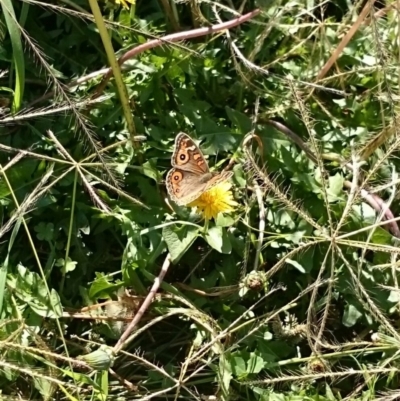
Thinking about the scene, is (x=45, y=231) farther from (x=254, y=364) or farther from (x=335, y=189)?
(x=335, y=189)

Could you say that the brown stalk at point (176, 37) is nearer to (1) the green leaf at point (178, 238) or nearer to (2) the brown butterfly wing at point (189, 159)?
(2) the brown butterfly wing at point (189, 159)

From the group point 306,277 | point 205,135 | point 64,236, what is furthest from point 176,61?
point 306,277

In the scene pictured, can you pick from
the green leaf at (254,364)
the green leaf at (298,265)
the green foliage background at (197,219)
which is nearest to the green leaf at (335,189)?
the green foliage background at (197,219)

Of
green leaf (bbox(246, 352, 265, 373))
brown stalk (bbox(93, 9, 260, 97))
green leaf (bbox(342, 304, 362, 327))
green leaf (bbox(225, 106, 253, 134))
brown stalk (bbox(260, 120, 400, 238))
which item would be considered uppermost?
brown stalk (bbox(93, 9, 260, 97))

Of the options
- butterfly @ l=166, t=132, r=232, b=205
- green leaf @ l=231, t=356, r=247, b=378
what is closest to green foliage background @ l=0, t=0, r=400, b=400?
green leaf @ l=231, t=356, r=247, b=378

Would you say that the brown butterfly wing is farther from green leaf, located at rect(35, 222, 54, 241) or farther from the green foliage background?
green leaf, located at rect(35, 222, 54, 241)

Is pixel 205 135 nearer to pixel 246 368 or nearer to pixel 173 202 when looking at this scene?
pixel 173 202
